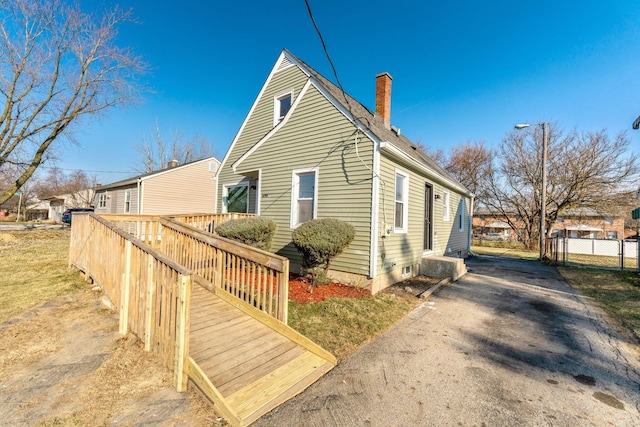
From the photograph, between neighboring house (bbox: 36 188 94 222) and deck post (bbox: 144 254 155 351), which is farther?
neighboring house (bbox: 36 188 94 222)

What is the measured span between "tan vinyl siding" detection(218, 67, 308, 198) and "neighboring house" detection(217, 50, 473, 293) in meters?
0.04

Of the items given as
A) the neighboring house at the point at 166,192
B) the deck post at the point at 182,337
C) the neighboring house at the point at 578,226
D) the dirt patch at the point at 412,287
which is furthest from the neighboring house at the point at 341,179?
the neighboring house at the point at 578,226

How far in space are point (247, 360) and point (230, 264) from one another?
2064mm

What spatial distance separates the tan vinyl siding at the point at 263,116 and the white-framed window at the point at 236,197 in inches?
11.8

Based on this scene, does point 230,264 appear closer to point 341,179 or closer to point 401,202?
point 341,179

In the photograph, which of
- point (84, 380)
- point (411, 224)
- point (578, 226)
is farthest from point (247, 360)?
point (578, 226)

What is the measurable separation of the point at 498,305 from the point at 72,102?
23.0 meters

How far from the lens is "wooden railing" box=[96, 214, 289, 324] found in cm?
389

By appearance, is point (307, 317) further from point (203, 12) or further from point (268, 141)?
point (203, 12)

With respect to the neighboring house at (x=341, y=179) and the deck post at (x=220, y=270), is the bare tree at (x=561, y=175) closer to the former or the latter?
the neighboring house at (x=341, y=179)

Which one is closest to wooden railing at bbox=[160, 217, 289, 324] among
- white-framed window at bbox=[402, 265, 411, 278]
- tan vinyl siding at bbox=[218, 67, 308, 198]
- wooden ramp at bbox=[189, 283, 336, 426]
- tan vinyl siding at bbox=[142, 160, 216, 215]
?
wooden ramp at bbox=[189, 283, 336, 426]

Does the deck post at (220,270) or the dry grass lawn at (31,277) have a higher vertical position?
the deck post at (220,270)

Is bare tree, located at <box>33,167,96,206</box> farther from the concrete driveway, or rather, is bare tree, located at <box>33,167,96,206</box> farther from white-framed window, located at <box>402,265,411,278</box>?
the concrete driveway

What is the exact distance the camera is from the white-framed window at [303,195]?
300 inches
